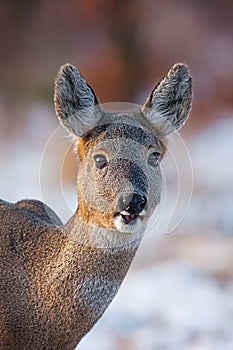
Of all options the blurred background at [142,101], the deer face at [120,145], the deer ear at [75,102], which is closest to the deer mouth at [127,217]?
→ the deer face at [120,145]

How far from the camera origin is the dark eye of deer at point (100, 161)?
4.86 metres

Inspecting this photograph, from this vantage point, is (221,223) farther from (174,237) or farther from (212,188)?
(212,188)

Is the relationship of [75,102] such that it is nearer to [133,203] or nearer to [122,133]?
[122,133]

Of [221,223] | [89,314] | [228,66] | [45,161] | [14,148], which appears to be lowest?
[89,314]

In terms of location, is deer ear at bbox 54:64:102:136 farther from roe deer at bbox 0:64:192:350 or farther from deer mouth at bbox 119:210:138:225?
deer mouth at bbox 119:210:138:225

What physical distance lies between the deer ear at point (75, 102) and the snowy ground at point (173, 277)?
0.68ft

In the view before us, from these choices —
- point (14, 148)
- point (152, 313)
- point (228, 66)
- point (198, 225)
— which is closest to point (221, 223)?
point (198, 225)

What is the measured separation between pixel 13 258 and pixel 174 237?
6058 mm

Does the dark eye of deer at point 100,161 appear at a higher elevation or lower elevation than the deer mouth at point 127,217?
higher

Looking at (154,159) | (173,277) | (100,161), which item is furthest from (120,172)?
(173,277)

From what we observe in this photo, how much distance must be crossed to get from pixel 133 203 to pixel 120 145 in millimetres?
346

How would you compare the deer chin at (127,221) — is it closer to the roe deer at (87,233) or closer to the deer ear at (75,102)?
the roe deer at (87,233)

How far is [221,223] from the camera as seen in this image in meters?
11.7

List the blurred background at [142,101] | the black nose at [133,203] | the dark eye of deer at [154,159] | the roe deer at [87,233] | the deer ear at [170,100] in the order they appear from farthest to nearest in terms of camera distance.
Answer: the blurred background at [142,101] < the deer ear at [170,100] < the dark eye of deer at [154,159] < the roe deer at [87,233] < the black nose at [133,203]
